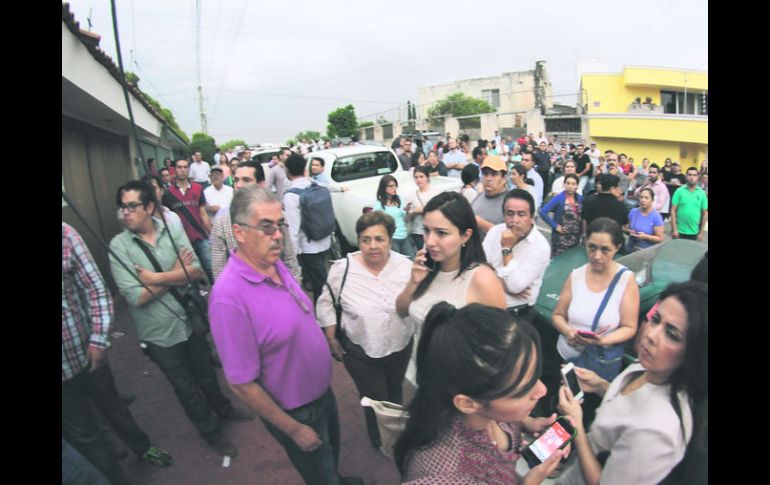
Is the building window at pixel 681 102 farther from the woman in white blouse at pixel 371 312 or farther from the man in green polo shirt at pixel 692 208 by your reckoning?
the woman in white blouse at pixel 371 312

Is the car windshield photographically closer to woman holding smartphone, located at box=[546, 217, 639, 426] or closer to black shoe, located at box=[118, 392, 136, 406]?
black shoe, located at box=[118, 392, 136, 406]

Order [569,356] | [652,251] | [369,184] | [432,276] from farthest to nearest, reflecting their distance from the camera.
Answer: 1. [369,184]
2. [652,251]
3. [569,356]
4. [432,276]

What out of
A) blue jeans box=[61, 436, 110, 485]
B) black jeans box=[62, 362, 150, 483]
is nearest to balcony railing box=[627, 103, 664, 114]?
black jeans box=[62, 362, 150, 483]

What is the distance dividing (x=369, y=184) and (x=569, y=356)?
5.33 meters

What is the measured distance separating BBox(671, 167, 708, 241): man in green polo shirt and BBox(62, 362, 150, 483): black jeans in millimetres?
6490

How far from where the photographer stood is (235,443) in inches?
125

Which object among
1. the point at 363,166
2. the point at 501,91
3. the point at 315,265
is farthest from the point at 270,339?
the point at 501,91

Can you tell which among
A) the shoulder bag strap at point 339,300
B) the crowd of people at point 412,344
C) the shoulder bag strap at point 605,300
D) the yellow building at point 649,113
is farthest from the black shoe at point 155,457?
the yellow building at point 649,113
